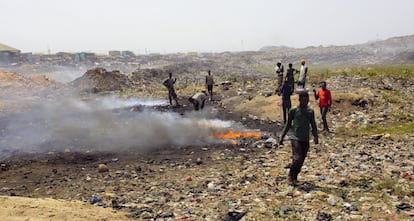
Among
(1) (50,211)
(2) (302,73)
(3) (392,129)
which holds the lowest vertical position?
(1) (50,211)

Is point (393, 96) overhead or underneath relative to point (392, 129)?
overhead

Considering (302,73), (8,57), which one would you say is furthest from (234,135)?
(8,57)

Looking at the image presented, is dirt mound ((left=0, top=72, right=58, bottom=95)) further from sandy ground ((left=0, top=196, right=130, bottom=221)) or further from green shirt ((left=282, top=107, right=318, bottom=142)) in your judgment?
green shirt ((left=282, top=107, right=318, bottom=142))

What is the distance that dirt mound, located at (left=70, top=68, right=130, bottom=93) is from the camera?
77.4ft

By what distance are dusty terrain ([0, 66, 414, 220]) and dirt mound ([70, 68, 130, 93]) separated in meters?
10.3

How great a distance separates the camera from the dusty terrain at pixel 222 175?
5270mm

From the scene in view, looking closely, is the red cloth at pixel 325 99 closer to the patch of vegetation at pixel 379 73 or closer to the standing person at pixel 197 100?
the standing person at pixel 197 100

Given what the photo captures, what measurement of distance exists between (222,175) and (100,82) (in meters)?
19.0

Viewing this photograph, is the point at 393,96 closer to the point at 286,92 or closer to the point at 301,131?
the point at 286,92

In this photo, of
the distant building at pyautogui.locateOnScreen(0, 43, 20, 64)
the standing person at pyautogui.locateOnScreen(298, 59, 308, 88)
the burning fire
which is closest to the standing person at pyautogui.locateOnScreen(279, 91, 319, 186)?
the burning fire

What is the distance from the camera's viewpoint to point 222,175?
23.3ft

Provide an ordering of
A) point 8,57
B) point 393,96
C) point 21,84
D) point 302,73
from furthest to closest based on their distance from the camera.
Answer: point 8,57, point 21,84, point 393,96, point 302,73

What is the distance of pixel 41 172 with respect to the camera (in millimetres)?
7926

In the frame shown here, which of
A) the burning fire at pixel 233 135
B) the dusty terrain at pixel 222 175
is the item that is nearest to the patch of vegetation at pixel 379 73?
the dusty terrain at pixel 222 175
